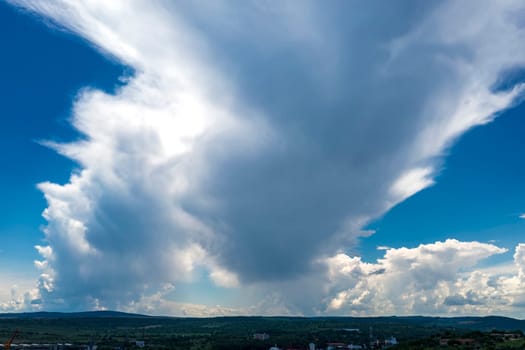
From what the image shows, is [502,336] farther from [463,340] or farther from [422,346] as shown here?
[422,346]

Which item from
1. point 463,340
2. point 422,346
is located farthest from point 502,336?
point 422,346
